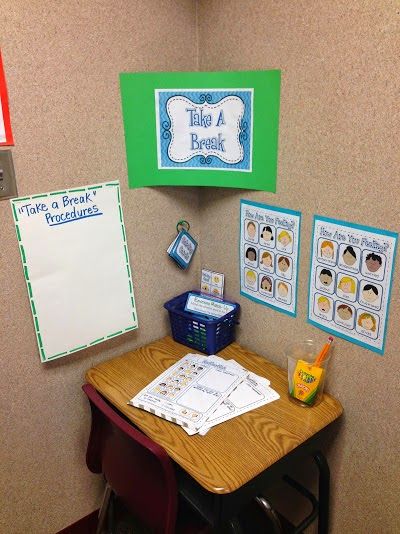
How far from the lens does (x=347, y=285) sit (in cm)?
120

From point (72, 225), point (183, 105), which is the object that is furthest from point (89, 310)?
point (183, 105)

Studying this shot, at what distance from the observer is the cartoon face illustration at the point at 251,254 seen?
57.0 inches

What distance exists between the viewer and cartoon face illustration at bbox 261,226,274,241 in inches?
53.9

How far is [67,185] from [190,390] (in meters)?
0.68

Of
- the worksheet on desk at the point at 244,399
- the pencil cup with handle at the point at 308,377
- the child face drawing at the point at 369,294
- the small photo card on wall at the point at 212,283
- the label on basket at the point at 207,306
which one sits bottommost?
the worksheet on desk at the point at 244,399

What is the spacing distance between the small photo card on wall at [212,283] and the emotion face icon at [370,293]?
1.79 ft

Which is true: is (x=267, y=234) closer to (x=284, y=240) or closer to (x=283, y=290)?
(x=284, y=240)

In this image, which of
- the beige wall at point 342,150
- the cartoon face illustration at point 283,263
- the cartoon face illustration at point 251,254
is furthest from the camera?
the cartoon face illustration at point 251,254

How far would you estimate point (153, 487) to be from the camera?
46.1 inches

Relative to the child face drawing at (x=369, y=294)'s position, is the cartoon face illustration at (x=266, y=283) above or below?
below

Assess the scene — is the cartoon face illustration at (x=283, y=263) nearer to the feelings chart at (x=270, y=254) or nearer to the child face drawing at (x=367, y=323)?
the feelings chart at (x=270, y=254)

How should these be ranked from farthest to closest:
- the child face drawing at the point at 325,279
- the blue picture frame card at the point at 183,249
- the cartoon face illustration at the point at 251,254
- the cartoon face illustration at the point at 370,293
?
the blue picture frame card at the point at 183,249 < the cartoon face illustration at the point at 251,254 < the child face drawing at the point at 325,279 < the cartoon face illustration at the point at 370,293

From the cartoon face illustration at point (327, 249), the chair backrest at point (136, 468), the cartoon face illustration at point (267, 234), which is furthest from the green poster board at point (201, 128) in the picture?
the chair backrest at point (136, 468)

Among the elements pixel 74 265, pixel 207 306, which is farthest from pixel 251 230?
pixel 74 265
